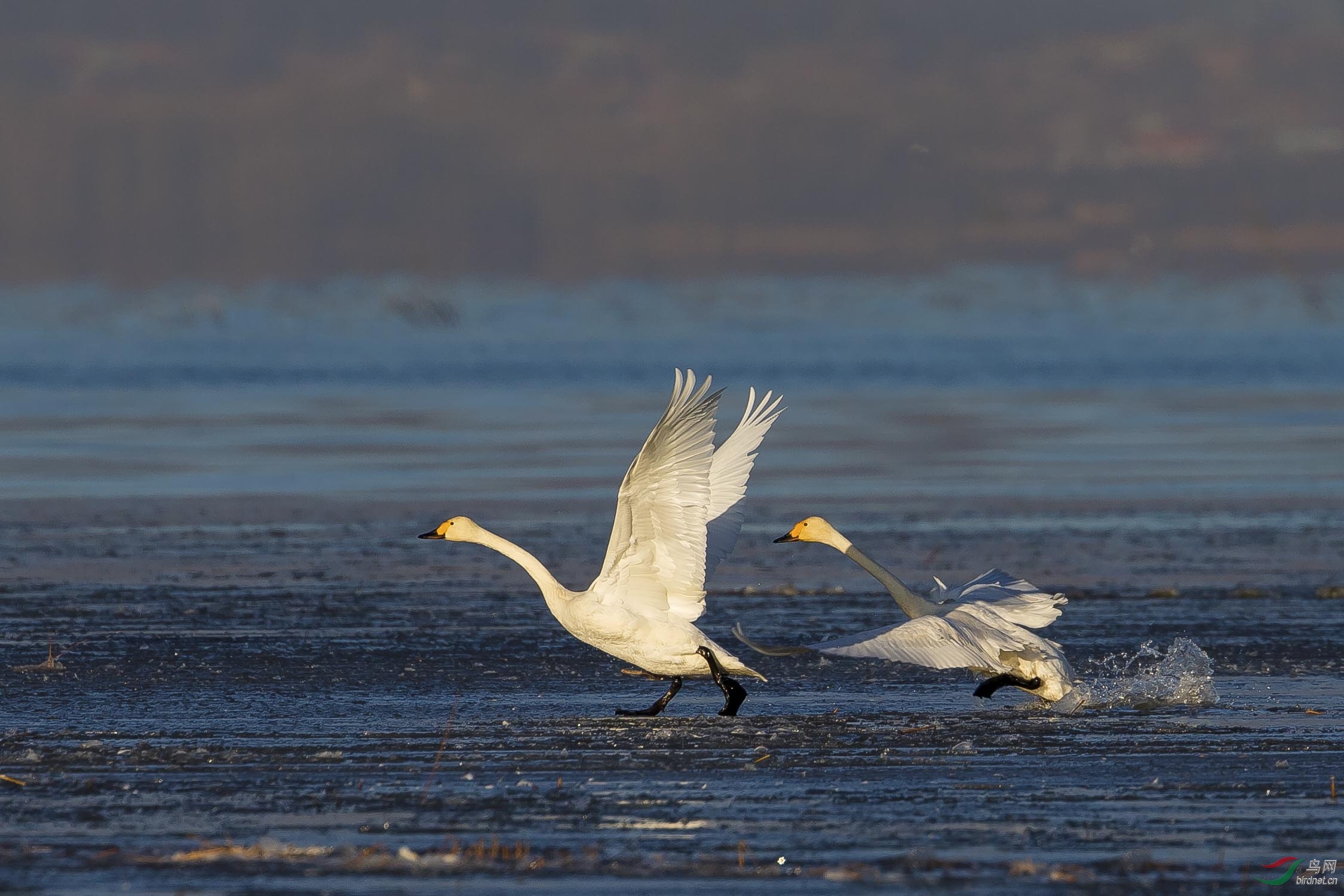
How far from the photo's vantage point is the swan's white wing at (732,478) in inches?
460

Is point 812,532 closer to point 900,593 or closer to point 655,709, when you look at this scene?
point 900,593

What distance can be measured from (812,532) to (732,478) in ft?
2.28

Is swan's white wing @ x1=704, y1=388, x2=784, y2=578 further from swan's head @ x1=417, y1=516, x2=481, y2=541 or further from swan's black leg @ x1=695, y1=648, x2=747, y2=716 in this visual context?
swan's black leg @ x1=695, y1=648, x2=747, y2=716

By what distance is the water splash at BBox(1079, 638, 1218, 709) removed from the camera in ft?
32.6

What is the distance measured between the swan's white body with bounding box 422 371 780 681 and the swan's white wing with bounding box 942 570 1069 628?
4.35ft

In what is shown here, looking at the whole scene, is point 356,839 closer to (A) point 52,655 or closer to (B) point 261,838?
(B) point 261,838

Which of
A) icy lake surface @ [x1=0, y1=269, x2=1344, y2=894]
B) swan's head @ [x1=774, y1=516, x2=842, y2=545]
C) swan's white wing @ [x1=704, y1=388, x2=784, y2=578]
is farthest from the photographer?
swan's head @ [x1=774, y1=516, x2=842, y2=545]

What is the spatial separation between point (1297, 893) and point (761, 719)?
3842mm

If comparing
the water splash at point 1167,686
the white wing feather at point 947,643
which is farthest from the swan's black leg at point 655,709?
the water splash at point 1167,686

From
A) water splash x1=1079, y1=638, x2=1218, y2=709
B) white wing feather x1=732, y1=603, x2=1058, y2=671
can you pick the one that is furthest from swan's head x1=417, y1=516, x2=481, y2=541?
water splash x1=1079, y1=638, x2=1218, y2=709

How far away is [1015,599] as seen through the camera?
10.4m

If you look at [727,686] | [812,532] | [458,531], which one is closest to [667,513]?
[727,686]

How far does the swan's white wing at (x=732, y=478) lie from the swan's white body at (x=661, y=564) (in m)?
1.28

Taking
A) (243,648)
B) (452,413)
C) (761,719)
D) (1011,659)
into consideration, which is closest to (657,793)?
(761,719)
